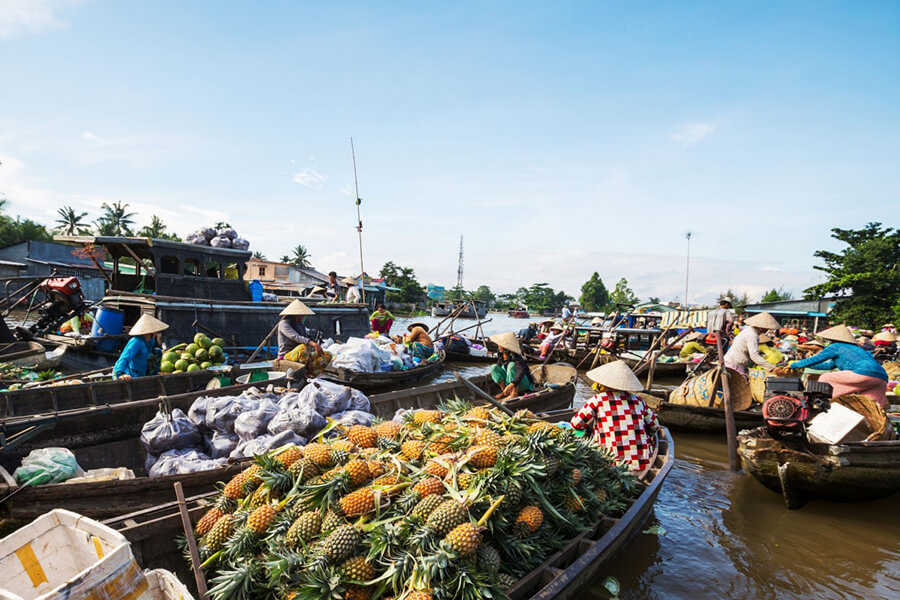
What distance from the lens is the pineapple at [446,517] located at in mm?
2543

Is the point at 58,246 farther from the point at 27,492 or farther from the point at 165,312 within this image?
the point at 27,492

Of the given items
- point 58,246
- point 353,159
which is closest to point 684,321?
point 353,159

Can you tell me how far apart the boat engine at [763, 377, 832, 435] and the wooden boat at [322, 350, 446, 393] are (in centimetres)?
869

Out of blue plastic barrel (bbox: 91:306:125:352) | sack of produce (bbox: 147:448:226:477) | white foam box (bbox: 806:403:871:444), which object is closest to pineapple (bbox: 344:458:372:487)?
sack of produce (bbox: 147:448:226:477)

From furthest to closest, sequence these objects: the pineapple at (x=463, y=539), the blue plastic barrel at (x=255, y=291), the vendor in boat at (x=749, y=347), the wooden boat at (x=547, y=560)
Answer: the blue plastic barrel at (x=255, y=291) < the vendor in boat at (x=749, y=347) < the wooden boat at (x=547, y=560) < the pineapple at (x=463, y=539)

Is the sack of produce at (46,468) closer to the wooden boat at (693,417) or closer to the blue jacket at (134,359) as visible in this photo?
the blue jacket at (134,359)

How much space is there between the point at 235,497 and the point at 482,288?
4373 inches

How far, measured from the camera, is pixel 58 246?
31766 mm

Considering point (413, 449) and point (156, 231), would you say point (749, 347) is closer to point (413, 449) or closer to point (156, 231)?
point (413, 449)

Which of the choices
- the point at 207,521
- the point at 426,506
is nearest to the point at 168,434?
the point at 207,521

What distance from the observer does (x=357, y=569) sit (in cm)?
246

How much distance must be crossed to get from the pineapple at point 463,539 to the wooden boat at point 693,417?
7.67 metres

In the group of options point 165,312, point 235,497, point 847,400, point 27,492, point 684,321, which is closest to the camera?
point 235,497

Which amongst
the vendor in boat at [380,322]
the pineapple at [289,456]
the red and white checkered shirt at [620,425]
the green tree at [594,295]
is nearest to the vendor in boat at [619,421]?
the red and white checkered shirt at [620,425]
